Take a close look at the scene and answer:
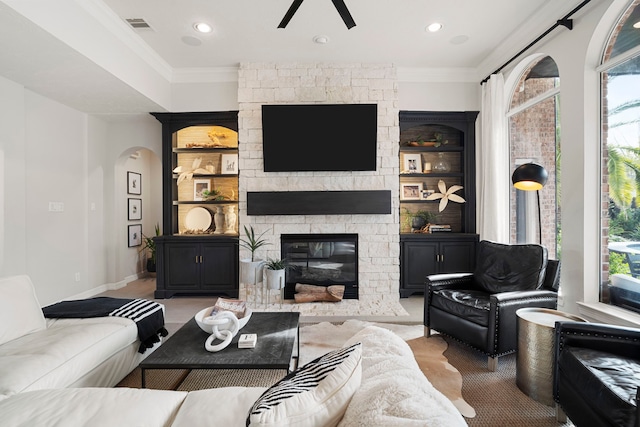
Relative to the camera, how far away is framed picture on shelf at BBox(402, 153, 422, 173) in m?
4.77

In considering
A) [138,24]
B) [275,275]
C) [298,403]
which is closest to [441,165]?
[275,275]

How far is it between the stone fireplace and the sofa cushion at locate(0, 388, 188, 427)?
2.87 metres

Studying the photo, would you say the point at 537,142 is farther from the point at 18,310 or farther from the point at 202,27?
the point at 18,310

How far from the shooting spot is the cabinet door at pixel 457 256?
4.45m

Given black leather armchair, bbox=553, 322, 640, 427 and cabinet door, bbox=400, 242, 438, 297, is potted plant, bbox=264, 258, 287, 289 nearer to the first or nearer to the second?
cabinet door, bbox=400, 242, 438, 297

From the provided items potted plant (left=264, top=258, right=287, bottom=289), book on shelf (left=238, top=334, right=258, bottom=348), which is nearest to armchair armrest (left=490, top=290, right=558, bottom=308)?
book on shelf (left=238, top=334, right=258, bottom=348)

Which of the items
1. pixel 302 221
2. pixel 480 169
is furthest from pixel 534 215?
pixel 302 221

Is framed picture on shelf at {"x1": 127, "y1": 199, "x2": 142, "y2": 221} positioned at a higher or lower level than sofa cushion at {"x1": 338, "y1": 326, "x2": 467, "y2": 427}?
higher

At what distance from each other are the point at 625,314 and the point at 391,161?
2.73 metres

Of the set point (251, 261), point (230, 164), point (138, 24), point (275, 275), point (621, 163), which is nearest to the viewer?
point (621, 163)

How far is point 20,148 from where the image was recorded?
3604mm

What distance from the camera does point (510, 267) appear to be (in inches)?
113

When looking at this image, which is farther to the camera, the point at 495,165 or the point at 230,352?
the point at 495,165

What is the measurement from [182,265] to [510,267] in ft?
12.8
